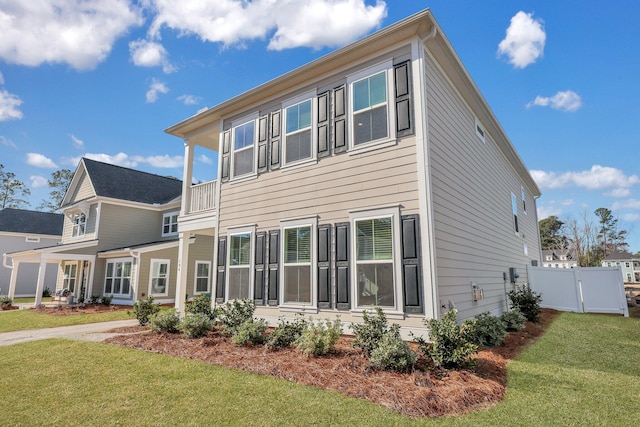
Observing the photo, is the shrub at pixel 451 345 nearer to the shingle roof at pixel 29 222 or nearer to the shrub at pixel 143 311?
the shrub at pixel 143 311

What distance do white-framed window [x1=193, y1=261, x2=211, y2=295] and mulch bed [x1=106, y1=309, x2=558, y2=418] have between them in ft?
36.0

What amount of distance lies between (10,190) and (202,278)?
37.5 meters

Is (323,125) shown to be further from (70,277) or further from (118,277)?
(70,277)

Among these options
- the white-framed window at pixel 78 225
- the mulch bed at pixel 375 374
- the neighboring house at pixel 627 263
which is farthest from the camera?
the neighboring house at pixel 627 263

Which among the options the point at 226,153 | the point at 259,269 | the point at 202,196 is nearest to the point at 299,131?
the point at 226,153

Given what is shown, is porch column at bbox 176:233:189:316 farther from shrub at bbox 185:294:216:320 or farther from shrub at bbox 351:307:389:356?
shrub at bbox 351:307:389:356

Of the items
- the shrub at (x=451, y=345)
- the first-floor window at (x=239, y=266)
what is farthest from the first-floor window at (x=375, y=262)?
the first-floor window at (x=239, y=266)

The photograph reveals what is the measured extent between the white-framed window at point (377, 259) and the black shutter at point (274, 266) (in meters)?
2.22

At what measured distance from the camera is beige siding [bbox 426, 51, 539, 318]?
6.61m

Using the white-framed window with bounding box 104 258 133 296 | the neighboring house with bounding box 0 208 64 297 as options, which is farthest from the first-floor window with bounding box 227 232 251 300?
the neighboring house with bounding box 0 208 64 297

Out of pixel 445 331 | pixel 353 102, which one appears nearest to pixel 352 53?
pixel 353 102

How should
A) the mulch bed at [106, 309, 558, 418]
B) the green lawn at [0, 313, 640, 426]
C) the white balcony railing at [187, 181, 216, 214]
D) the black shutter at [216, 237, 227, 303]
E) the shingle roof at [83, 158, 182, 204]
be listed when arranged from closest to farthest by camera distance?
the green lawn at [0, 313, 640, 426], the mulch bed at [106, 309, 558, 418], the black shutter at [216, 237, 227, 303], the white balcony railing at [187, 181, 216, 214], the shingle roof at [83, 158, 182, 204]

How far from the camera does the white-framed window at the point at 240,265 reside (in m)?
→ 8.75

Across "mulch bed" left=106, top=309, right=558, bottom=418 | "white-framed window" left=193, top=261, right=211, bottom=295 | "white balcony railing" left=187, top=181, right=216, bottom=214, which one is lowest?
"mulch bed" left=106, top=309, right=558, bottom=418
